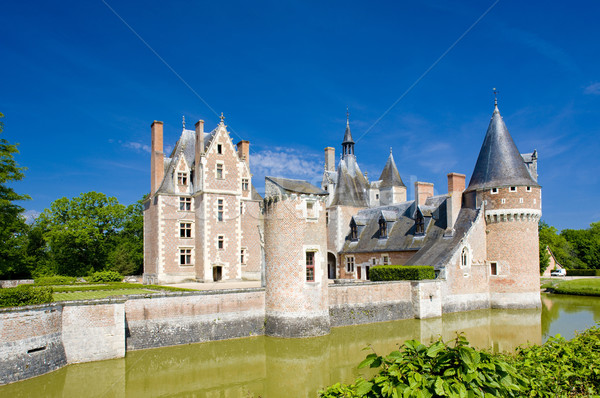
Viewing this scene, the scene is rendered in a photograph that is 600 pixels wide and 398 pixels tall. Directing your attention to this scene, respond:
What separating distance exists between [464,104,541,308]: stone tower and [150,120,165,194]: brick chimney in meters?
19.3

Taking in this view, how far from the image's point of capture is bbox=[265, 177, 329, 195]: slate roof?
16569 mm

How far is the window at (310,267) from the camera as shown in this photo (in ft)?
54.0

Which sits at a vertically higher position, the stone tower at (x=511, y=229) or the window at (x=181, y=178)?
the window at (x=181, y=178)

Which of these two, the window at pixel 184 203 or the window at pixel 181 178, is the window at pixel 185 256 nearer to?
the window at pixel 184 203

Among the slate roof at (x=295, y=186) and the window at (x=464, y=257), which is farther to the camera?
the window at (x=464, y=257)

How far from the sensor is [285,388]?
1120 centimetres

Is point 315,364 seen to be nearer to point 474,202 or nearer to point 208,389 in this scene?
point 208,389

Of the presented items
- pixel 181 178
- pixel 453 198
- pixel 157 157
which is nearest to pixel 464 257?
pixel 453 198

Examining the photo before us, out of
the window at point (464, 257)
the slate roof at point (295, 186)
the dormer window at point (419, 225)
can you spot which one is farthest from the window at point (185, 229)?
the window at point (464, 257)

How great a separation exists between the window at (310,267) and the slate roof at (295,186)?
238 centimetres

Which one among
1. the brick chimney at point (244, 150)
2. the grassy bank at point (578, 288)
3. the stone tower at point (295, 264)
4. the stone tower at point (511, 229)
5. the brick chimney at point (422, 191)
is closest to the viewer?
the stone tower at point (295, 264)

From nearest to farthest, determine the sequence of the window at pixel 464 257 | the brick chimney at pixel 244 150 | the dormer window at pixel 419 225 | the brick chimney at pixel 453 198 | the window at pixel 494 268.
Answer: the window at pixel 464 257, the window at pixel 494 268, the brick chimney at pixel 453 198, the dormer window at pixel 419 225, the brick chimney at pixel 244 150

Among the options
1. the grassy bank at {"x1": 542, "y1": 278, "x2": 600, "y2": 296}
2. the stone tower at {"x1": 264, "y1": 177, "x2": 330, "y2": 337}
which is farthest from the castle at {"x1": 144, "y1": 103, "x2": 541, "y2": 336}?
the grassy bank at {"x1": 542, "y1": 278, "x2": 600, "y2": 296}

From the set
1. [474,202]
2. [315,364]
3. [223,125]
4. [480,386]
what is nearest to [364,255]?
[474,202]
